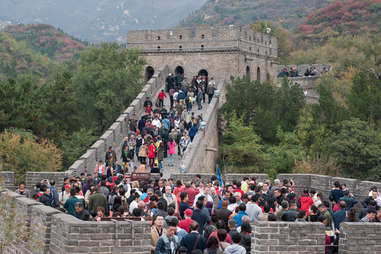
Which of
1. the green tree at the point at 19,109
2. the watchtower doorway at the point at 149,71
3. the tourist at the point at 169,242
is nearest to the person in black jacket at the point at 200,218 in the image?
the tourist at the point at 169,242

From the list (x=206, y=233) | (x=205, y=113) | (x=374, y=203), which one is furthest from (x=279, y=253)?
(x=205, y=113)

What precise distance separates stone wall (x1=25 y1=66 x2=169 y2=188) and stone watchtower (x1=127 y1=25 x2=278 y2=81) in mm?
1208

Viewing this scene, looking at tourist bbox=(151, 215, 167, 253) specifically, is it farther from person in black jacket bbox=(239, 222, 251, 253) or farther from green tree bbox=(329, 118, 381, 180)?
green tree bbox=(329, 118, 381, 180)

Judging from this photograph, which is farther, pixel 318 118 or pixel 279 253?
pixel 318 118

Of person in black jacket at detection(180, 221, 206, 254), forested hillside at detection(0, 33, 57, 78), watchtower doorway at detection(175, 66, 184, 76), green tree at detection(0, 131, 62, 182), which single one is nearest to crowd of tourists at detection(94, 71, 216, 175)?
watchtower doorway at detection(175, 66, 184, 76)

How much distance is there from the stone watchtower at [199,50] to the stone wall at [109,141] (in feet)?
3.96

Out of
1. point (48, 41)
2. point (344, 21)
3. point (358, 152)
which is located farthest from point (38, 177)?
point (48, 41)

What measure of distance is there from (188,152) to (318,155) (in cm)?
924

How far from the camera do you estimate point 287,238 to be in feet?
39.6

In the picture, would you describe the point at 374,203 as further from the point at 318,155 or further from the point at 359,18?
the point at 359,18

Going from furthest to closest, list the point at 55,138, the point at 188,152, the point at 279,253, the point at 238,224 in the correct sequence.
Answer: the point at 55,138, the point at 188,152, the point at 238,224, the point at 279,253

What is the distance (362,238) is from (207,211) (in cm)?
340

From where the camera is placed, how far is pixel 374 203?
16109mm

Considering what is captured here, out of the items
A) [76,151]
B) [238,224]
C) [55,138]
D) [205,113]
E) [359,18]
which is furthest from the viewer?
[359,18]
